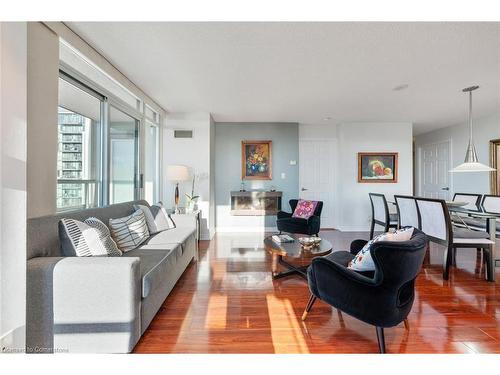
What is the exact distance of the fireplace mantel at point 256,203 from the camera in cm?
546

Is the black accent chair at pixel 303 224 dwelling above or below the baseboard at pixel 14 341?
above

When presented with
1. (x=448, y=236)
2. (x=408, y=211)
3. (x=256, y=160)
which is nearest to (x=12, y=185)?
(x=448, y=236)

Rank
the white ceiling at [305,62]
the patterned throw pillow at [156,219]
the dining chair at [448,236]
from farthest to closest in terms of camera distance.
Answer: the patterned throw pillow at [156,219] < the dining chair at [448,236] < the white ceiling at [305,62]

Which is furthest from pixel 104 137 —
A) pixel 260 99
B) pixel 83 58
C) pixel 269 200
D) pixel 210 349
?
pixel 269 200

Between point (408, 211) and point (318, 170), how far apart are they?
99.3 inches

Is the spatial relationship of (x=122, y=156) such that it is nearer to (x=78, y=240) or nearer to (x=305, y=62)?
(x=78, y=240)

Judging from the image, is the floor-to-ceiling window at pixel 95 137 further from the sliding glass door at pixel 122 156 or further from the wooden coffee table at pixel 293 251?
the wooden coffee table at pixel 293 251

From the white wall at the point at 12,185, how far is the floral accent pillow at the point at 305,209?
3.71 m

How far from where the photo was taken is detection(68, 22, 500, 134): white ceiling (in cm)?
218

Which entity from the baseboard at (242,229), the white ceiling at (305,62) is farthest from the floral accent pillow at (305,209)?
the white ceiling at (305,62)

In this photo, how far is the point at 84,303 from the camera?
1.53 meters

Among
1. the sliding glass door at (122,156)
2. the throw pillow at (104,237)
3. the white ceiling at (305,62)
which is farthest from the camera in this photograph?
the sliding glass door at (122,156)
